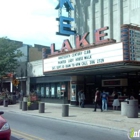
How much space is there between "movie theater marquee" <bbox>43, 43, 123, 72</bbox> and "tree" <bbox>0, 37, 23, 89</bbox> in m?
9.91

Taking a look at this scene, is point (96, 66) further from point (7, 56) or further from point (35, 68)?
point (7, 56)

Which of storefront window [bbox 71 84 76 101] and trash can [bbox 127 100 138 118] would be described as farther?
storefront window [bbox 71 84 76 101]

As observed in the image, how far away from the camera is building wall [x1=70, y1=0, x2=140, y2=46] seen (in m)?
20.4

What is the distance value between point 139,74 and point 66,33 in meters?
8.73

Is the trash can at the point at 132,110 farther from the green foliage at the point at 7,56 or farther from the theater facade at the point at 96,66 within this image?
the green foliage at the point at 7,56

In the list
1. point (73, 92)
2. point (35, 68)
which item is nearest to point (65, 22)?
point (73, 92)

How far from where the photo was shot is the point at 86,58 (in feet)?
61.0

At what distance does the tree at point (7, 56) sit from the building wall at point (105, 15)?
10.0 m

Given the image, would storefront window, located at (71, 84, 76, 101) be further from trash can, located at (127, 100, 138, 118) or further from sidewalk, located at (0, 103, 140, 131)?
trash can, located at (127, 100, 138, 118)

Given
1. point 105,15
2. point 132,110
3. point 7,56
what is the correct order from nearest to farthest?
point 132,110 → point 105,15 → point 7,56

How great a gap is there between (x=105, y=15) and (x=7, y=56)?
612 inches

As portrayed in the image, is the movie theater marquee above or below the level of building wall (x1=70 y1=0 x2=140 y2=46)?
below

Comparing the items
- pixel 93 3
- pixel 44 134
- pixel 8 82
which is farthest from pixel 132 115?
pixel 8 82

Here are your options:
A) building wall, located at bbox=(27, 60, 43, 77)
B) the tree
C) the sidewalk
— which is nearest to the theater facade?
building wall, located at bbox=(27, 60, 43, 77)
